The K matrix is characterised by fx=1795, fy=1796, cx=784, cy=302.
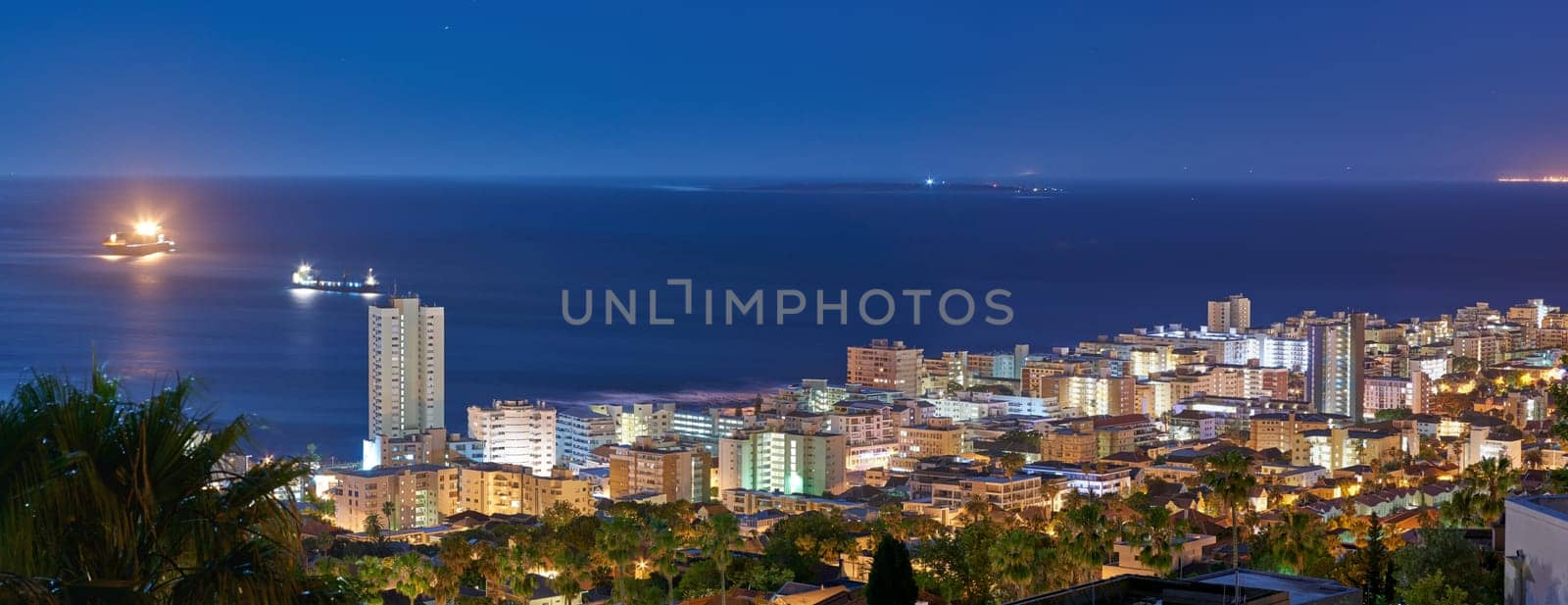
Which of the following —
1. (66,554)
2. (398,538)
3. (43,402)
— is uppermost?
(43,402)

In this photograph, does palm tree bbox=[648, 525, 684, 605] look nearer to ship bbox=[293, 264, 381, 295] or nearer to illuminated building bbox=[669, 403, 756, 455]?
illuminated building bbox=[669, 403, 756, 455]

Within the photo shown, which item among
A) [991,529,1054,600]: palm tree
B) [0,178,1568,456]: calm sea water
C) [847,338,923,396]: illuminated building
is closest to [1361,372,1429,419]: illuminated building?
[847,338,923,396]: illuminated building

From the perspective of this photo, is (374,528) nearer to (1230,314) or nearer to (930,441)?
(930,441)

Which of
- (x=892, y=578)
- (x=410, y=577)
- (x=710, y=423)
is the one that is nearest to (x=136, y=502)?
Result: (x=892, y=578)

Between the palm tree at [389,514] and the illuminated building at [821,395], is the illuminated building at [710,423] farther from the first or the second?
the palm tree at [389,514]

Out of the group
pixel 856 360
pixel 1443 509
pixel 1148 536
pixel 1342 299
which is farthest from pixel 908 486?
pixel 1342 299

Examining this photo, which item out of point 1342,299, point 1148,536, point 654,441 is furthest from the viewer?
point 1342,299

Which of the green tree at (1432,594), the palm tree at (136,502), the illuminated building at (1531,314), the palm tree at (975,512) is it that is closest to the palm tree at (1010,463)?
the palm tree at (975,512)

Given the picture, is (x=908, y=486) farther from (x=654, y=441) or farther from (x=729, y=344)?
(x=729, y=344)
